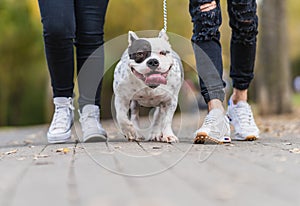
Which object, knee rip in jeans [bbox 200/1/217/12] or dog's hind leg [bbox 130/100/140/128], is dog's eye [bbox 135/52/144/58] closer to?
knee rip in jeans [bbox 200/1/217/12]

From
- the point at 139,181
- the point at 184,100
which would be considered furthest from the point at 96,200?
the point at 184,100

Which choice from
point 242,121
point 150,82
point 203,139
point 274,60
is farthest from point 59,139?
Answer: point 274,60

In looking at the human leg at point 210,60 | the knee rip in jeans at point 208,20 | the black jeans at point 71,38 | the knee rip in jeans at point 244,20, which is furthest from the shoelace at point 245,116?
the black jeans at point 71,38

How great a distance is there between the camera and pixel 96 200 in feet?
6.97

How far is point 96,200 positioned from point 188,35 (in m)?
11.1

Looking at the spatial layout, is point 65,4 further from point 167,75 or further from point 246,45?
point 246,45

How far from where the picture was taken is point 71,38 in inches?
157

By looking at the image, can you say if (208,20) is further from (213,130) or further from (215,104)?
(213,130)

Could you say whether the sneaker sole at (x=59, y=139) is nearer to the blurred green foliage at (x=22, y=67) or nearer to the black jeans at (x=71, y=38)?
the black jeans at (x=71, y=38)

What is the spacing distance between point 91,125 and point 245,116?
1.06m

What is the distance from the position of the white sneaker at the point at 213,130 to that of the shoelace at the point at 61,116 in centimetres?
95

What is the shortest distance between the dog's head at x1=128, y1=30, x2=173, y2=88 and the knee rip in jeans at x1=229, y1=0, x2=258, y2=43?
529 mm

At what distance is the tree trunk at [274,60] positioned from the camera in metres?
10.0

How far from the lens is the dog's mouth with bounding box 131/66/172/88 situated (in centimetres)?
369
